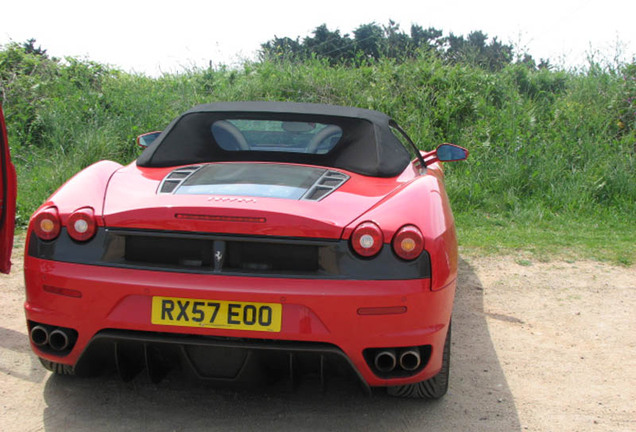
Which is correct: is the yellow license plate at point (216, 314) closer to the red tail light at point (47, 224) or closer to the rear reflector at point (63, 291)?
the rear reflector at point (63, 291)

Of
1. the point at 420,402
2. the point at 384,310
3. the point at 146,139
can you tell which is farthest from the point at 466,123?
the point at 384,310

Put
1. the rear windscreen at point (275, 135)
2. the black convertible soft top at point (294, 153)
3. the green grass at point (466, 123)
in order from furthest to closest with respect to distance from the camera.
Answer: the green grass at point (466, 123) < the rear windscreen at point (275, 135) < the black convertible soft top at point (294, 153)

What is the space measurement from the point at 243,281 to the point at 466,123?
8.41 meters

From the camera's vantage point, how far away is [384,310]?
104 inches

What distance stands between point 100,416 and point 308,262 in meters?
1.13

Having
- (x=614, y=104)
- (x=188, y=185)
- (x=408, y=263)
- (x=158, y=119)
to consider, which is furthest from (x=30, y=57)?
(x=408, y=263)

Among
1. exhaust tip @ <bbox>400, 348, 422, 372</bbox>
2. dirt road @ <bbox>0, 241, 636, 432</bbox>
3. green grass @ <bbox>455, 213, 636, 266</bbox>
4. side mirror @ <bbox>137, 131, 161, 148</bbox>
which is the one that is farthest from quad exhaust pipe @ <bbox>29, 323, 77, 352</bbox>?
green grass @ <bbox>455, 213, 636, 266</bbox>

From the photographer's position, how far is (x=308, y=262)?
268 cm

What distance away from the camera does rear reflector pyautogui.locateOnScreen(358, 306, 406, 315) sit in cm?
263

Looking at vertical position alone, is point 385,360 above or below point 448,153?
below

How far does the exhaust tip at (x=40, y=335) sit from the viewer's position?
113 inches

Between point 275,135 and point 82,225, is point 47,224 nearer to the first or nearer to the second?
point 82,225

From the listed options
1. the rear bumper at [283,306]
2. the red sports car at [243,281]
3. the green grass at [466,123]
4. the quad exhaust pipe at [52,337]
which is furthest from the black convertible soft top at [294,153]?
the green grass at [466,123]

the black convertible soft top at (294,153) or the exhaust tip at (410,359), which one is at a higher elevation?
the black convertible soft top at (294,153)
